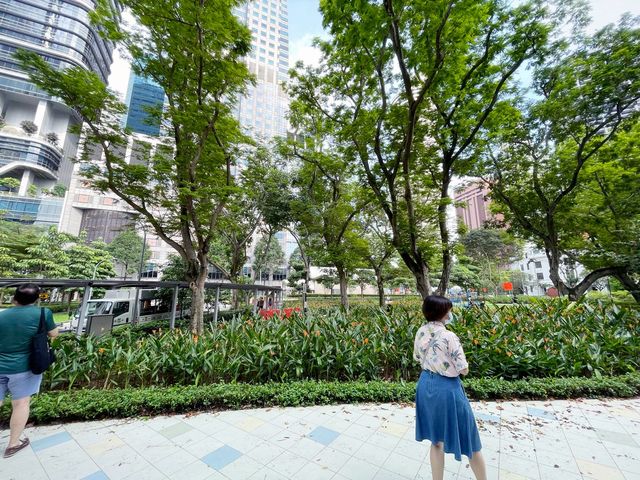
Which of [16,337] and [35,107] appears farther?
[35,107]

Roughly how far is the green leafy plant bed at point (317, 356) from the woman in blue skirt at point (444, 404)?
2.30 m

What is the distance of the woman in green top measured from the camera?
249 centimetres

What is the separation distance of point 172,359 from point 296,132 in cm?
1109

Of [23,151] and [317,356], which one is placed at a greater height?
[23,151]

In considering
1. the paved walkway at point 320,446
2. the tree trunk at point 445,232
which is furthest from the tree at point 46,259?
the tree trunk at point 445,232

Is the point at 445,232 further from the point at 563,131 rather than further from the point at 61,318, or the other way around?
the point at 61,318

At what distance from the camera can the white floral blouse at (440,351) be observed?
191 cm

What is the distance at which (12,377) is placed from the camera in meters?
2.53

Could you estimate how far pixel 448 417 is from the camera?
6.19 feet

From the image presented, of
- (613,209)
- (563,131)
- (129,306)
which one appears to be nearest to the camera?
(563,131)

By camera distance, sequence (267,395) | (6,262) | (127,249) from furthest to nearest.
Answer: (127,249) → (6,262) → (267,395)

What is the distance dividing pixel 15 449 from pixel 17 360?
2.96 ft

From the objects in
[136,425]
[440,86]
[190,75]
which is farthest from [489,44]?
[136,425]

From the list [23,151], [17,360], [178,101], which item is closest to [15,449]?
[17,360]
